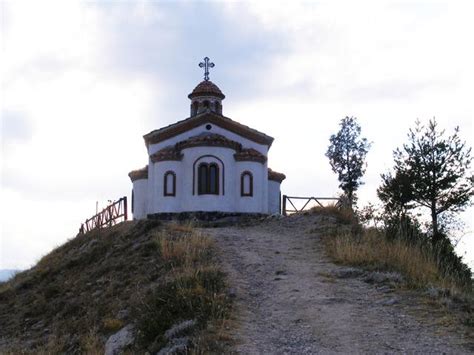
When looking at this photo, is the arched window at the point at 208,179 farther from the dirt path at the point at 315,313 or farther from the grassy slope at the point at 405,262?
the dirt path at the point at 315,313

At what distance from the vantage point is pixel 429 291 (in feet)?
39.9

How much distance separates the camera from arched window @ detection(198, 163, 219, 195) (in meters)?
28.1

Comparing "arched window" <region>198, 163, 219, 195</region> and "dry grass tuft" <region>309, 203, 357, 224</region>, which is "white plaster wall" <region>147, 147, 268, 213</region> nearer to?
"arched window" <region>198, 163, 219, 195</region>

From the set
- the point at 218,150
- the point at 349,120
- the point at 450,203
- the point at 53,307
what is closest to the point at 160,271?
the point at 53,307

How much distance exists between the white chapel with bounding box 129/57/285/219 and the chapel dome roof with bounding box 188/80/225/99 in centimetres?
442

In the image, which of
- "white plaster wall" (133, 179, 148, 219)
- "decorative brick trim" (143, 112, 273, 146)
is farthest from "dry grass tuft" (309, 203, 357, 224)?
"white plaster wall" (133, 179, 148, 219)

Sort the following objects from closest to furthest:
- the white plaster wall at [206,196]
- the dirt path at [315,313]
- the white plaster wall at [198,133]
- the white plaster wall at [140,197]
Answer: the dirt path at [315,313] → the white plaster wall at [206,196] → the white plaster wall at [198,133] → the white plaster wall at [140,197]

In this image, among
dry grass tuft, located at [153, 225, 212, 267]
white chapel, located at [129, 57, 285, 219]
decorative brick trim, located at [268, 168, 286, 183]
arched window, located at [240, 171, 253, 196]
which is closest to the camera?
dry grass tuft, located at [153, 225, 212, 267]

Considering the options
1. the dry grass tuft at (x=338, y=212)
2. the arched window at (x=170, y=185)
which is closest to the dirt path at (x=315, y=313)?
the dry grass tuft at (x=338, y=212)

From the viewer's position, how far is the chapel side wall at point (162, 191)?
28422mm

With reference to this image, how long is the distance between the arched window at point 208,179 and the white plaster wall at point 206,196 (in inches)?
6.2

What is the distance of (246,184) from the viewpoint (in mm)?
28812

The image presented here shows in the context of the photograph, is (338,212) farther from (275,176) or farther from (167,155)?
(275,176)

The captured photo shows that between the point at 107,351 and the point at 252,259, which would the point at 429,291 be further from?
the point at 107,351
